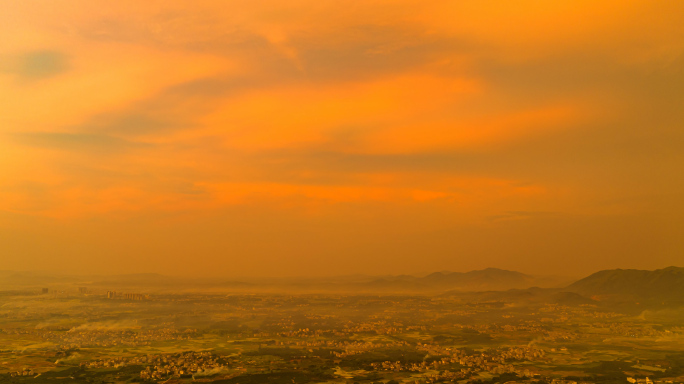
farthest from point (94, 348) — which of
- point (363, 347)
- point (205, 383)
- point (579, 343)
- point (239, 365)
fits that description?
point (579, 343)

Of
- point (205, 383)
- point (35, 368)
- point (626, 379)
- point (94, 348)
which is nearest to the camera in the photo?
point (205, 383)

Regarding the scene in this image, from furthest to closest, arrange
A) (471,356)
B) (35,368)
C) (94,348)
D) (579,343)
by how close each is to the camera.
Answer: (579,343)
(94,348)
(471,356)
(35,368)

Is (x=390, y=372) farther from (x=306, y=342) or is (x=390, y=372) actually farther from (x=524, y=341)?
(x=524, y=341)

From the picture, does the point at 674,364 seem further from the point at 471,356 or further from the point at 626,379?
the point at 471,356

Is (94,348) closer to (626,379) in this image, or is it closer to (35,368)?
(35,368)

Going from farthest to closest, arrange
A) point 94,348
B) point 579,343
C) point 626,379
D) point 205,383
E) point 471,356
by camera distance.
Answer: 1. point 579,343
2. point 94,348
3. point 471,356
4. point 626,379
5. point 205,383

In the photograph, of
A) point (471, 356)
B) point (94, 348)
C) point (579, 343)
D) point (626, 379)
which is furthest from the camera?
point (579, 343)

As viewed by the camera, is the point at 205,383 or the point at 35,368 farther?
the point at 35,368

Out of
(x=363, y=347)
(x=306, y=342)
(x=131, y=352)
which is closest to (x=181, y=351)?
(x=131, y=352)

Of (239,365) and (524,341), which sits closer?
(239,365)
